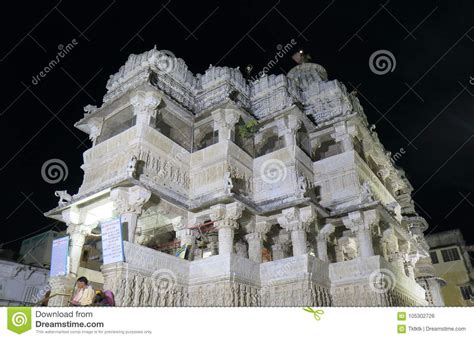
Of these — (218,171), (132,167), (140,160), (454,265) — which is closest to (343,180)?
(218,171)

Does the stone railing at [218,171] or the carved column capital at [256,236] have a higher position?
A: the stone railing at [218,171]

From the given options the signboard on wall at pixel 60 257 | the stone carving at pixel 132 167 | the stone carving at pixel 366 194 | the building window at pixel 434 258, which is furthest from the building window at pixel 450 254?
the signboard on wall at pixel 60 257

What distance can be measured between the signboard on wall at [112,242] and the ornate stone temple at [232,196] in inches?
10.4

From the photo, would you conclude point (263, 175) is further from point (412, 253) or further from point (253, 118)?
point (412, 253)

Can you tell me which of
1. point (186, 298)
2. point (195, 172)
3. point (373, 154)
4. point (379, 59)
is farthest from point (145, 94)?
point (373, 154)

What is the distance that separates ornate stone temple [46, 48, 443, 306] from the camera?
45.3 feet

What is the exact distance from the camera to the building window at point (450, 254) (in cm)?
3750

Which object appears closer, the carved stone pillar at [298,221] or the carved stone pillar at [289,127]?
the carved stone pillar at [298,221]

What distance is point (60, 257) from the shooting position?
44.8 ft

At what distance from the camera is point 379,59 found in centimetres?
1786

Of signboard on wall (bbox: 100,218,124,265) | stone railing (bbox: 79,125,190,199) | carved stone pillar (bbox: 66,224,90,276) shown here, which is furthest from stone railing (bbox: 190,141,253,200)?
carved stone pillar (bbox: 66,224,90,276)

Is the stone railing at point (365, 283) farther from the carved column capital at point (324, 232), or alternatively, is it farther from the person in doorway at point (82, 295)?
the person in doorway at point (82, 295)

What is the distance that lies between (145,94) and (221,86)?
451cm

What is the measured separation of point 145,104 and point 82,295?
8578 mm
